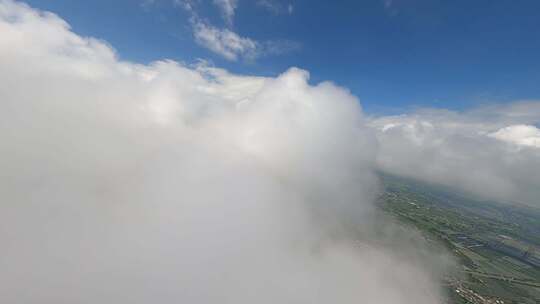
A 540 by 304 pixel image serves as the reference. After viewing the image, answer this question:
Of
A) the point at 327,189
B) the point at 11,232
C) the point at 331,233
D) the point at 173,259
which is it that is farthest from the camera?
the point at 327,189

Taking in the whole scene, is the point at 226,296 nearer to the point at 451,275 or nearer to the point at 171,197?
the point at 171,197

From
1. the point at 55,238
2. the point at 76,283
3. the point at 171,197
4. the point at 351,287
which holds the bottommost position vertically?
the point at 351,287

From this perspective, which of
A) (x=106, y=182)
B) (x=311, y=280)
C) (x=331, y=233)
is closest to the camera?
(x=311, y=280)

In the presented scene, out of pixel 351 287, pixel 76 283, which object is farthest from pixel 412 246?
pixel 76 283

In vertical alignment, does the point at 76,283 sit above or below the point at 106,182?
below

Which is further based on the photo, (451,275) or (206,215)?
(451,275)

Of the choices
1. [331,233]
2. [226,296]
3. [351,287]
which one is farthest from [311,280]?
[331,233]

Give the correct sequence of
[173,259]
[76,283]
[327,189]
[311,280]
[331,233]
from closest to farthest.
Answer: [76,283]
[173,259]
[311,280]
[331,233]
[327,189]

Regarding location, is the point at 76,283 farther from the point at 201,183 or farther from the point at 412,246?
the point at 412,246

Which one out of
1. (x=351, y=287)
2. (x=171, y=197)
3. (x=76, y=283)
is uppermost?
(x=171, y=197)
